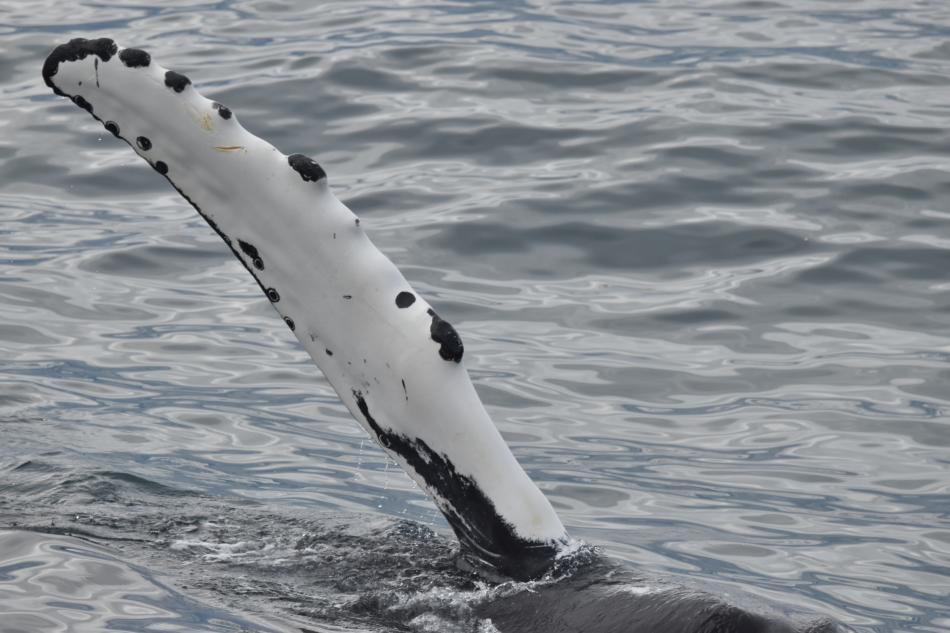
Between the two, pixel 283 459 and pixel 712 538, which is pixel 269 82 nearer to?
pixel 283 459

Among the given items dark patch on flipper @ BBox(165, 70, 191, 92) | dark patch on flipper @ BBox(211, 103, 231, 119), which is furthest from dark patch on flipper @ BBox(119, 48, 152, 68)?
dark patch on flipper @ BBox(211, 103, 231, 119)

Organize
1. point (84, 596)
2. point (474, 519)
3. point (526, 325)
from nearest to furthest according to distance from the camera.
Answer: point (84, 596) → point (474, 519) → point (526, 325)

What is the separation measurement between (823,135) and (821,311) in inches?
189

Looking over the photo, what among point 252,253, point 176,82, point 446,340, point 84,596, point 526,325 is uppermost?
point 176,82

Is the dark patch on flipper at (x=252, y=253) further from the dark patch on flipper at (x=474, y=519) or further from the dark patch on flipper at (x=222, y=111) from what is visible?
the dark patch on flipper at (x=474, y=519)

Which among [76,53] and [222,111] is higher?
[76,53]

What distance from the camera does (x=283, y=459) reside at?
9789mm

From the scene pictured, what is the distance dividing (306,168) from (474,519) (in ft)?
5.36

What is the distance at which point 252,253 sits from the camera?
22.1 feet

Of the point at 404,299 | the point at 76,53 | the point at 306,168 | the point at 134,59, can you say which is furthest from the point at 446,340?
the point at 76,53

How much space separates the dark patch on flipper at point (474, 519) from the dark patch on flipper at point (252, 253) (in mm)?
768

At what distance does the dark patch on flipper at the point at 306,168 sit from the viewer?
6574mm

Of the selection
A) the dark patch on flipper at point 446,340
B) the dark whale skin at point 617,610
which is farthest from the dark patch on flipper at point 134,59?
the dark whale skin at point 617,610

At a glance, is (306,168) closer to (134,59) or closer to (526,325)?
(134,59)
